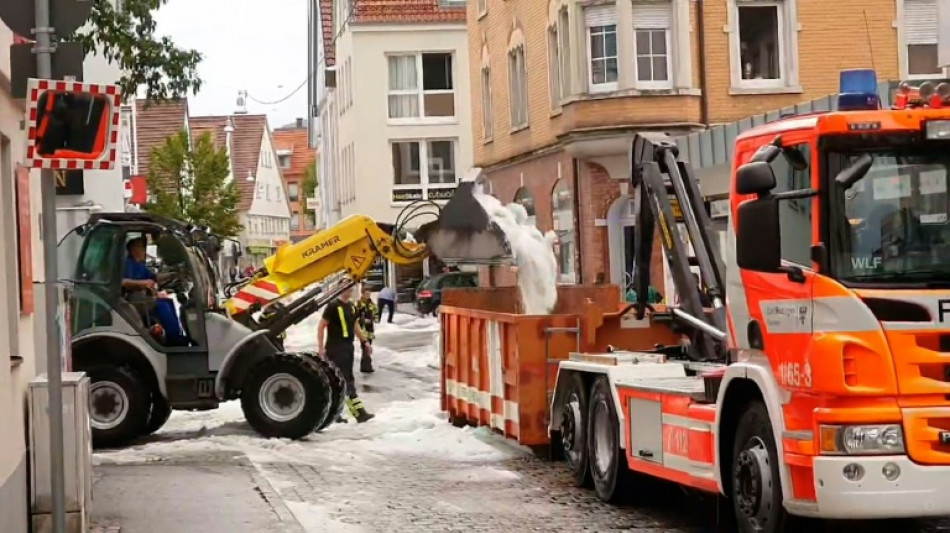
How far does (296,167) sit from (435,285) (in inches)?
3414

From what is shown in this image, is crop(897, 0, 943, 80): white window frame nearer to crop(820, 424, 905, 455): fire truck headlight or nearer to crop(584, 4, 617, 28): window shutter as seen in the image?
crop(584, 4, 617, 28): window shutter

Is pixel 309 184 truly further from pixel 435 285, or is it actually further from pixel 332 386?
pixel 332 386

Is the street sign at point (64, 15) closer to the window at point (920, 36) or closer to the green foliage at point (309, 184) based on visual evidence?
the window at point (920, 36)

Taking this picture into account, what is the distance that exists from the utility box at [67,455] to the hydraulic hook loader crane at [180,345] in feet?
Result: 19.7

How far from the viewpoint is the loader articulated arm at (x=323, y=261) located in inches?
698

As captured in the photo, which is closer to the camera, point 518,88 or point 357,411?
point 357,411

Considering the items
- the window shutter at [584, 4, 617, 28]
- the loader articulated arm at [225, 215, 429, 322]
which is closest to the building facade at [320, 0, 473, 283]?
the window shutter at [584, 4, 617, 28]

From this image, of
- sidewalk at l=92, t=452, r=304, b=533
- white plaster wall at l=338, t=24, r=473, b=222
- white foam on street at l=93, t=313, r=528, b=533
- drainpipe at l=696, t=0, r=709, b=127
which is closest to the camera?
sidewalk at l=92, t=452, r=304, b=533

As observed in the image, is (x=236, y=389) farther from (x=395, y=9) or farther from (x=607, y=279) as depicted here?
(x=395, y=9)

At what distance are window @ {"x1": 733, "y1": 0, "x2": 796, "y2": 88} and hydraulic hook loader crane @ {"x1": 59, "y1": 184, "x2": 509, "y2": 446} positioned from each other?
1577 cm

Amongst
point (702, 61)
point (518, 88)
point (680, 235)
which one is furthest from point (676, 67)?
point (680, 235)

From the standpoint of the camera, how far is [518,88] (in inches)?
1474

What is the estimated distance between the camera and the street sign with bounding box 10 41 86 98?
820 centimetres

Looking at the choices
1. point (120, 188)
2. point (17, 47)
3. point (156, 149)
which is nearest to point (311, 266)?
point (17, 47)
